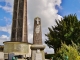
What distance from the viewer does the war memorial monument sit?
19.0 metres

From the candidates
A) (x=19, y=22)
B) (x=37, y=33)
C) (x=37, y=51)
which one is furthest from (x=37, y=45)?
(x=19, y=22)

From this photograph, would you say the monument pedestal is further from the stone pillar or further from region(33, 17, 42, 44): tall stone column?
region(33, 17, 42, 44): tall stone column

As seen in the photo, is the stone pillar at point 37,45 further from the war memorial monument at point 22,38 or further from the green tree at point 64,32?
the green tree at point 64,32

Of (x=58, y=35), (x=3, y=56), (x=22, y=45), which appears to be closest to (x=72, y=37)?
(x=58, y=35)

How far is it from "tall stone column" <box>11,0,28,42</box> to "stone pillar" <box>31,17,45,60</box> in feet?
22.8

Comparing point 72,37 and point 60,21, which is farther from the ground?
point 60,21

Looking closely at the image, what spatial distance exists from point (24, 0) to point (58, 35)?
13392 mm

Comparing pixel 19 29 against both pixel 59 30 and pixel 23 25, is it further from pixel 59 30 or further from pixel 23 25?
pixel 59 30

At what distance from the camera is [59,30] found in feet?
131

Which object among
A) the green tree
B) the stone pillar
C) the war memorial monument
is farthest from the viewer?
the green tree

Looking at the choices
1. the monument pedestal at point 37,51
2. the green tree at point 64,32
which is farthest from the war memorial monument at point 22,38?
the green tree at point 64,32

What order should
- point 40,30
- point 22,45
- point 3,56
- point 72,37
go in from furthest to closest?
1. point 72,37
2. point 22,45
3. point 3,56
4. point 40,30

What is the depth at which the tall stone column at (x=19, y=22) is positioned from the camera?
26406 millimetres

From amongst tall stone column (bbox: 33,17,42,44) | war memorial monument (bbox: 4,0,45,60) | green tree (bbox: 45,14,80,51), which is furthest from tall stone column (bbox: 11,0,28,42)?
green tree (bbox: 45,14,80,51)
